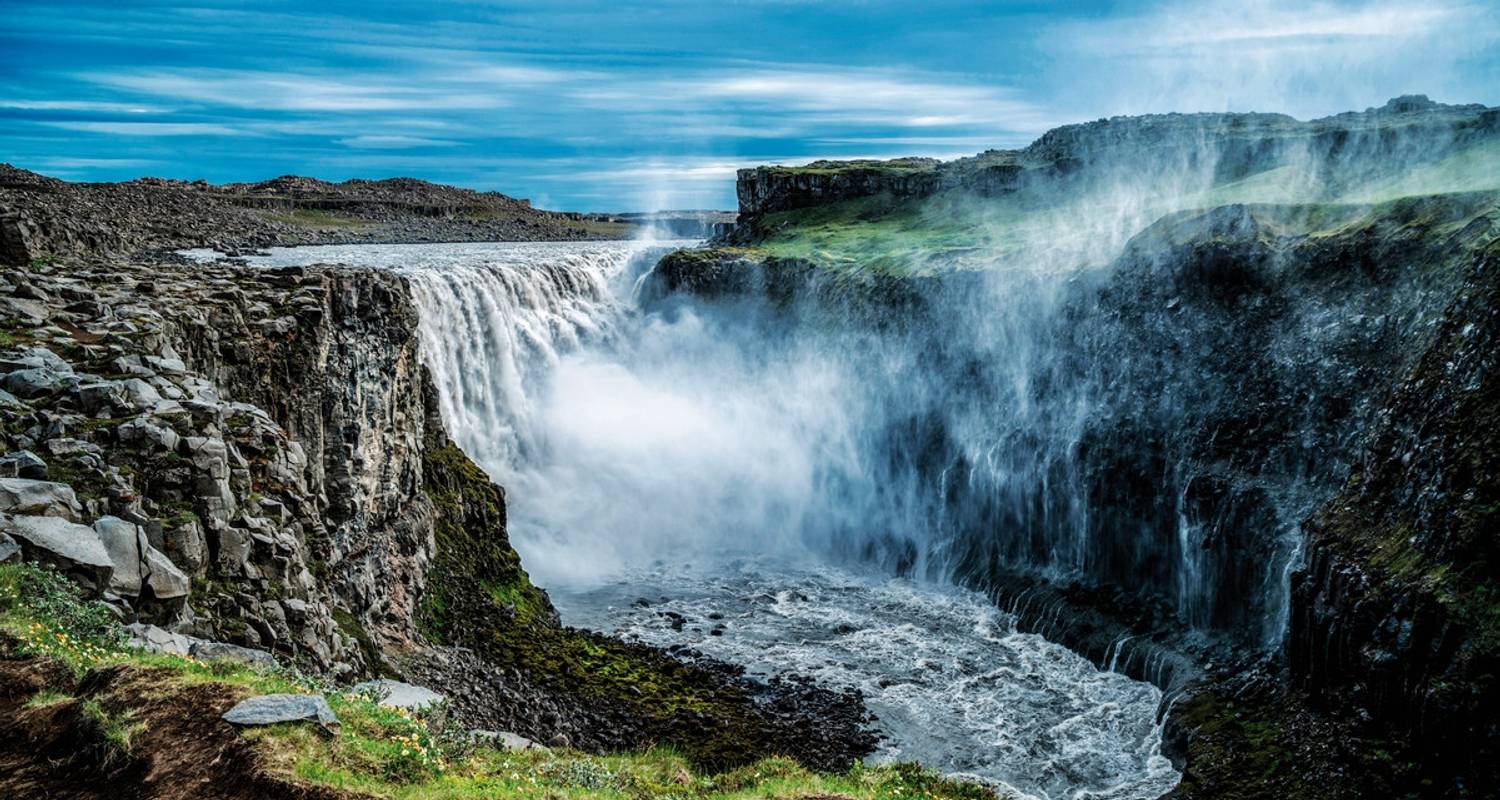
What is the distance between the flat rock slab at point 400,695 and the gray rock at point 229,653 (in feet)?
5.35

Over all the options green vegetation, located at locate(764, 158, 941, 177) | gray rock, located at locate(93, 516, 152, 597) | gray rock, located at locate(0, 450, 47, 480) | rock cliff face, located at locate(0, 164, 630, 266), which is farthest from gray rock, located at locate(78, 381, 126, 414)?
green vegetation, located at locate(764, 158, 941, 177)

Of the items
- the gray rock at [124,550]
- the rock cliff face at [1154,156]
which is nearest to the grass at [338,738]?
the gray rock at [124,550]

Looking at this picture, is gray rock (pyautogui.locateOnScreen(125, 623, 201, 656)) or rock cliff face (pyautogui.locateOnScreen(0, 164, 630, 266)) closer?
gray rock (pyautogui.locateOnScreen(125, 623, 201, 656))

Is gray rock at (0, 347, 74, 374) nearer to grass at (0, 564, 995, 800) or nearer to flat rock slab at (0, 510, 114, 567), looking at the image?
flat rock slab at (0, 510, 114, 567)

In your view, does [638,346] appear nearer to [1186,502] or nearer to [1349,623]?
[1186,502]

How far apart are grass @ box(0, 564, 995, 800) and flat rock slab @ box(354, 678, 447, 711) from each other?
1153 millimetres

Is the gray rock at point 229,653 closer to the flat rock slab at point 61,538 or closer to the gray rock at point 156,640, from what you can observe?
the gray rock at point 156,640

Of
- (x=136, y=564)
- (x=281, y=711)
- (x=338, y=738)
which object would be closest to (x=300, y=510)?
(x=136, y=564)

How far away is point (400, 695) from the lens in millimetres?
18344

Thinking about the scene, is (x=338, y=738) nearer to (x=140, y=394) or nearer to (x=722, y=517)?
(x=140, y=394)

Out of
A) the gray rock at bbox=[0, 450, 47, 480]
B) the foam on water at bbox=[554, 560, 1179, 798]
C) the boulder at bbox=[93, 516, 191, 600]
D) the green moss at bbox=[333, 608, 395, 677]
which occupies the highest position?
the gray rock at bbox=[0, 450, 47, 480]

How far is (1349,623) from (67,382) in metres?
25.9

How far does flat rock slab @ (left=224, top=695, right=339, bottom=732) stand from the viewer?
11.1 metres

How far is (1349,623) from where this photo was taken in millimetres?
22562
